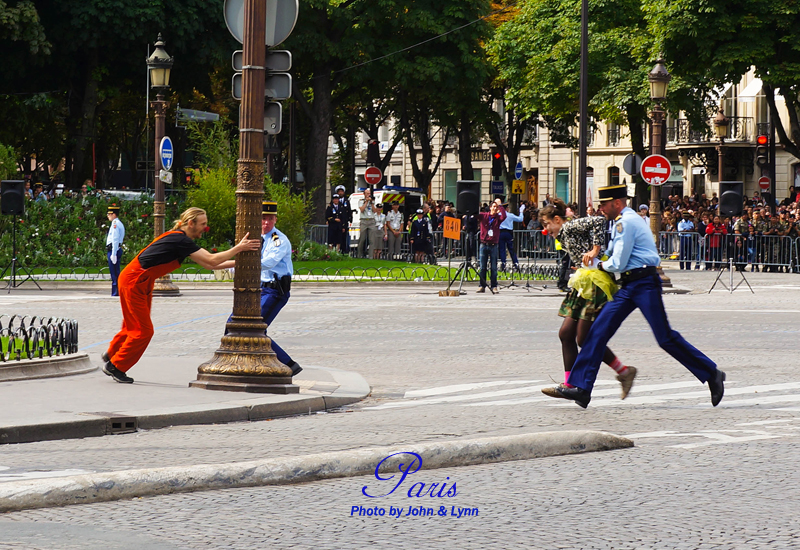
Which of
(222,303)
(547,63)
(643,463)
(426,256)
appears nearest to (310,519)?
(643,463)

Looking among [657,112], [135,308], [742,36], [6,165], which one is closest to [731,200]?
[657,112]

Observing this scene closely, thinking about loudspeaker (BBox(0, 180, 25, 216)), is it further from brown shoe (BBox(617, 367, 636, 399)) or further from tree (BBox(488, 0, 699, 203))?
tree (BBox(488, 0, 699, 203))

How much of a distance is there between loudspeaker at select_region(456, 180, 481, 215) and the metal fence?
9.07 meters

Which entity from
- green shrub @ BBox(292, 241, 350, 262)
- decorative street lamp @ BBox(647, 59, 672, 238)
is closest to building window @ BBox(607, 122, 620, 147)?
green shrub @ BBox(292, 241, 350, 262)

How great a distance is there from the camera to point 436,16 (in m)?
43.5

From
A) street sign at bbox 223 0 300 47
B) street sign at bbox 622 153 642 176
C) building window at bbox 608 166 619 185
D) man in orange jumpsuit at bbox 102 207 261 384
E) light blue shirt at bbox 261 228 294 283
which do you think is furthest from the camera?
building window at bbox 608 166 619 185

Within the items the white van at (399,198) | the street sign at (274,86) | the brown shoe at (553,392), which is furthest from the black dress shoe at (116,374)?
the white van at (399,198)

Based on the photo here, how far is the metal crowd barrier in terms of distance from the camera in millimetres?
11297

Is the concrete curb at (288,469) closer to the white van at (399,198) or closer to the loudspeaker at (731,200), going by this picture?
the loudspeaker at (731,200)

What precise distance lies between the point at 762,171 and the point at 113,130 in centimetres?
3019

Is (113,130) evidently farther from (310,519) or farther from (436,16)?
(310,519)

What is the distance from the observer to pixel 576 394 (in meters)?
9.91

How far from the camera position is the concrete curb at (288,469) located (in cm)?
632

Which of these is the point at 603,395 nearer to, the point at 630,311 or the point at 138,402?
the point at 630,311
